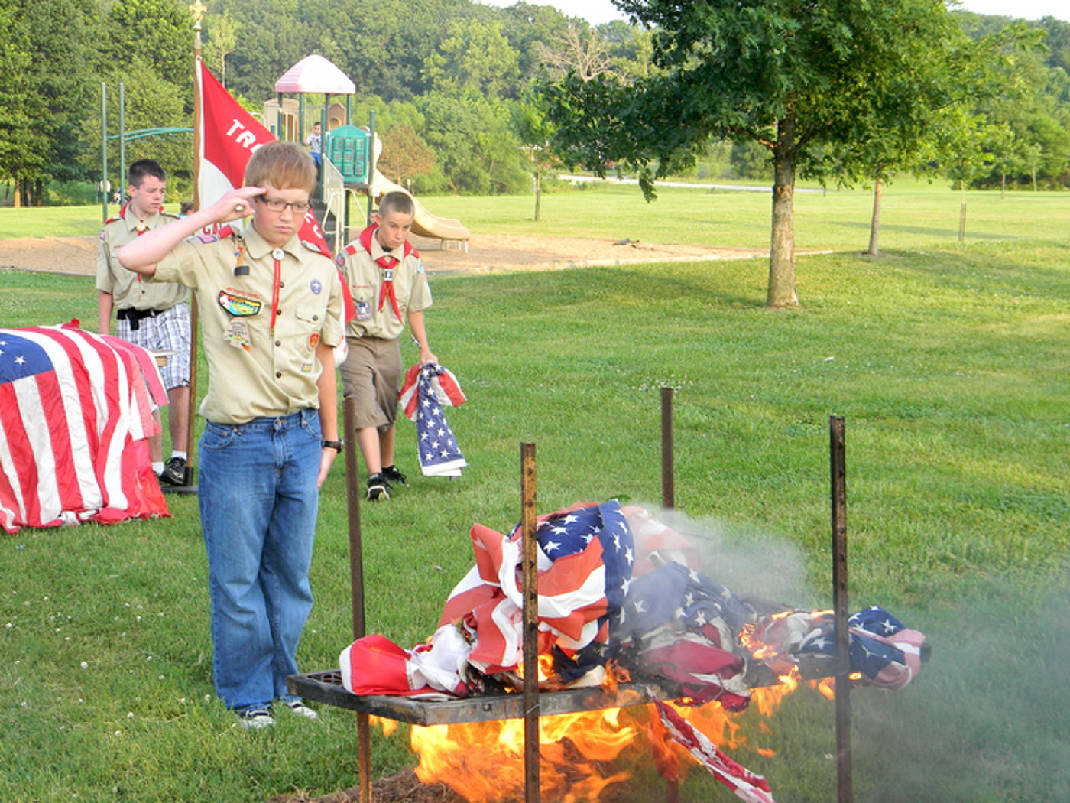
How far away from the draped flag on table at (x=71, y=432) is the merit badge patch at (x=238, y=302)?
3341 millimetres

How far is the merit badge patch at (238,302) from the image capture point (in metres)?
3.96

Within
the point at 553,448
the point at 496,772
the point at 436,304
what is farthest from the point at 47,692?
the point at 436,304

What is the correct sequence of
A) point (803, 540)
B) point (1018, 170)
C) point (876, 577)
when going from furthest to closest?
1. point (1018, 170)
2. point (803, 540)
3. point (876, 577)

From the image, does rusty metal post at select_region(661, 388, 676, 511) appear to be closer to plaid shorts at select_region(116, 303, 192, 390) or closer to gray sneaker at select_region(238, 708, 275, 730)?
gray sneaker at select_region(238, 708, 275, 730)

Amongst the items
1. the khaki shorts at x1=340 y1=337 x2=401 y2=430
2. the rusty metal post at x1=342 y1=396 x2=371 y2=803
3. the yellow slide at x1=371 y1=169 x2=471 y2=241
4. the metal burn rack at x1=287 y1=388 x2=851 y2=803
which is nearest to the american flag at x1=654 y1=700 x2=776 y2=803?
the metal burn rack at x1=287 y1=388 x2=851 y2=803

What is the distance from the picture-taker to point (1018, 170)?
194 ft

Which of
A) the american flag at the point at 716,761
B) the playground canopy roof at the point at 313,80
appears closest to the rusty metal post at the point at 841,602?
the american flag at the point at 716,761

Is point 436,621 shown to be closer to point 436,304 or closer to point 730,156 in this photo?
point 436,304

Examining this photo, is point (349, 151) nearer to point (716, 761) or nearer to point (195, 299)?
point (195, 299)

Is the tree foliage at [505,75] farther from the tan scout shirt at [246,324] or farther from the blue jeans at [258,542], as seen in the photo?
the blue jeans at [258,542]

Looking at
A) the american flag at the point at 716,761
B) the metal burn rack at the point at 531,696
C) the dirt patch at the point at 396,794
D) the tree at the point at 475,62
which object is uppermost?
the tree at the point at 475,62

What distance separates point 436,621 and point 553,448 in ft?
11.9

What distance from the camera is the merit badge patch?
13.0 ft

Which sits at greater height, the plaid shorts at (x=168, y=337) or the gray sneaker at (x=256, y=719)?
the plaid shorts at (x=168, y=337)
